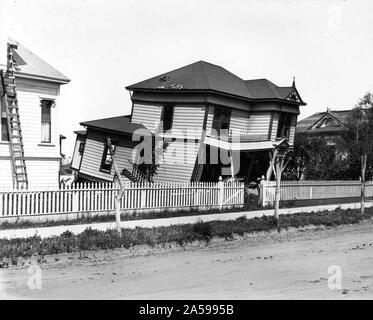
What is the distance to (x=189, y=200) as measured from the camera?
20078 millimetres

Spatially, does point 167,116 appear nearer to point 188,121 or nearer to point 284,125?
point 188,121

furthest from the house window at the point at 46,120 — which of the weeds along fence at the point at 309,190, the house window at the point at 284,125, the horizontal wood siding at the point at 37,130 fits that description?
the house window at the point at 284,125

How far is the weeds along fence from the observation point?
23.3 meters

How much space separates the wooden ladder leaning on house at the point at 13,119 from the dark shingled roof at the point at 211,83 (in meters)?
9.83

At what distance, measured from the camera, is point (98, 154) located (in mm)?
29250

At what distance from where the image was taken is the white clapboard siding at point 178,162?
86.7ft

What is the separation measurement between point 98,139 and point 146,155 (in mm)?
3964

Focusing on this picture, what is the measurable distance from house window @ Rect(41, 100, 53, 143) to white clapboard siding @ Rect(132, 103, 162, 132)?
7.60 meters

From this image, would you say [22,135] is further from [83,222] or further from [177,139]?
[177,139]

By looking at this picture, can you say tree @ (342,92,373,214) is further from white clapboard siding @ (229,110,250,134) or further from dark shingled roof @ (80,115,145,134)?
dark shingled roof @ (80,115,145,134)

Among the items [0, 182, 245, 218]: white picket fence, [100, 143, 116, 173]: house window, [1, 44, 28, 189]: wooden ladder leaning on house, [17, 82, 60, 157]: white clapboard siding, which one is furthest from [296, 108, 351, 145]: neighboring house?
[1, 44, 28, 189]: wooden ladder leaning on house

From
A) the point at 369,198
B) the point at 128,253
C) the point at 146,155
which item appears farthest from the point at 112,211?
the point at 369,198

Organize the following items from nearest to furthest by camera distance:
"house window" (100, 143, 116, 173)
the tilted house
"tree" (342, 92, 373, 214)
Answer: "tree" (342, 92, 373, 214), the tilted house, "house window" (100, 143, 116, 173)

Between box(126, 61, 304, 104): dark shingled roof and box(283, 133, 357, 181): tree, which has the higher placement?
box(126, 61, 304, 104): dark shingled roof
